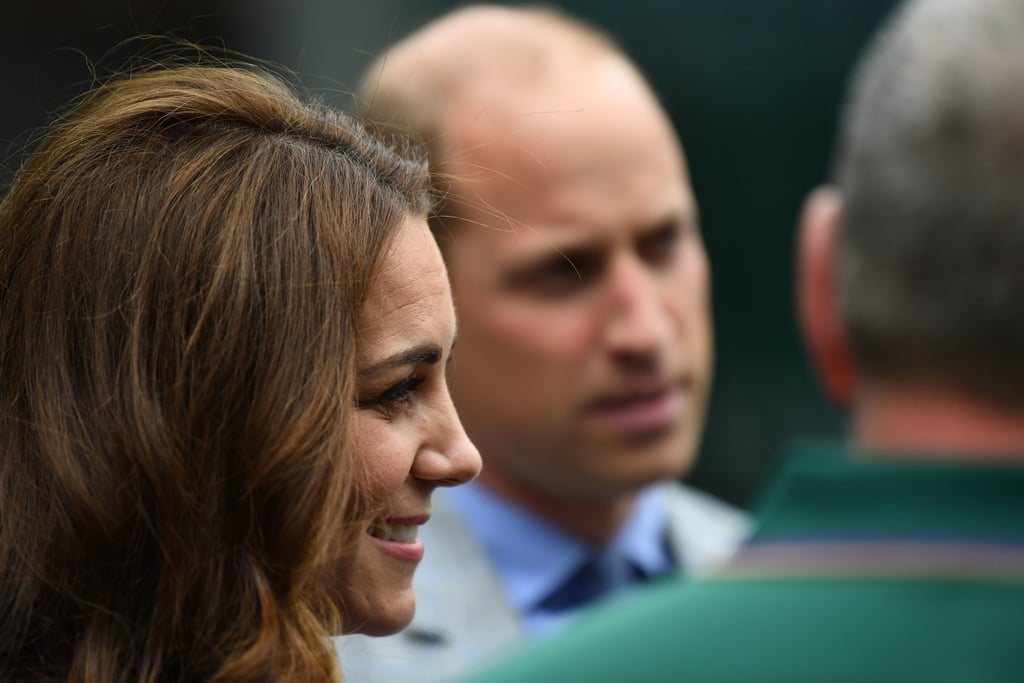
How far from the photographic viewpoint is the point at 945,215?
70.4 inches

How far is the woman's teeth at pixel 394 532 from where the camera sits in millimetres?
2064

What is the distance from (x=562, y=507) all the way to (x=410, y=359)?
56.5 inches

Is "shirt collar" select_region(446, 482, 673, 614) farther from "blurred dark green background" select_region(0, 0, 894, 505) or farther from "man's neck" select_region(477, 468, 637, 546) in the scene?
"blurred dark green background" select_region(0, 0, 894, 505)

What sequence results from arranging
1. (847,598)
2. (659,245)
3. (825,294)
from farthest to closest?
1. (659,245)
2. (825,294)
3. (847,598)

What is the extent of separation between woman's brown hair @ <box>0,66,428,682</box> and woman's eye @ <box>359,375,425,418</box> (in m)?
0.08

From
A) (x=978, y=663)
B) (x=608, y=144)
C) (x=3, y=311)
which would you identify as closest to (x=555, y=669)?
(x=978, y=663)

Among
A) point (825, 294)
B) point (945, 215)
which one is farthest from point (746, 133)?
point (945, 215)

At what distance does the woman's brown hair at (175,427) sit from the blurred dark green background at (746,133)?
7.18m

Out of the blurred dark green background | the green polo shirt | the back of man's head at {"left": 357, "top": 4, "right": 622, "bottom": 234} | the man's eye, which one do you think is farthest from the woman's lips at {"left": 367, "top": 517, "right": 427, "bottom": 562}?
the blurred dark green background

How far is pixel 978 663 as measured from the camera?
1549 mm

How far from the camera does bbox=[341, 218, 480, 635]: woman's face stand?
204 cm

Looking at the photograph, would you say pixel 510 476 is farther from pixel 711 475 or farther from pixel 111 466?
pixel 711 475

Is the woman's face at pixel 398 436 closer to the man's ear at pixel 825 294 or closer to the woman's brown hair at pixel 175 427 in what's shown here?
the woman's brown hair at pixel 175 427

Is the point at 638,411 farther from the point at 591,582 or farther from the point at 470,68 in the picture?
the point at 470,68
